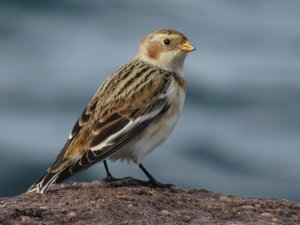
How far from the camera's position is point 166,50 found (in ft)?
28.7

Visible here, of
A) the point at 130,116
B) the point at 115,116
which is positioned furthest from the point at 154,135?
the point at 115,116

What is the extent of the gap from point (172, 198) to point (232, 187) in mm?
7389

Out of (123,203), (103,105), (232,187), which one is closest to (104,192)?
(123,203)

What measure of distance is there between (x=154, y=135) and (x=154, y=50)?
98cm

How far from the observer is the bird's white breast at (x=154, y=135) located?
26.1 ft

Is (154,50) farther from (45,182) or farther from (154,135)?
(45,182)

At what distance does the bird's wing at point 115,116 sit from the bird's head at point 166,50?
169mm

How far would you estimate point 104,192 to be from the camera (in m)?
7.32

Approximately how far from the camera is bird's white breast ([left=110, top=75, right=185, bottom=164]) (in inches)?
313

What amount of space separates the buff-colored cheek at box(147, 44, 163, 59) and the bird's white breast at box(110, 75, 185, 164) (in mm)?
467

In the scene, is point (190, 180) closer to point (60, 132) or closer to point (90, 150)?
point (60, 132)

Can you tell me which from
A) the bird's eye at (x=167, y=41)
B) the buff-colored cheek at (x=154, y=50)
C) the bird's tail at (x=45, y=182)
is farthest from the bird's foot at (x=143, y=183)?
the bird's eye at (x=167, y=41)

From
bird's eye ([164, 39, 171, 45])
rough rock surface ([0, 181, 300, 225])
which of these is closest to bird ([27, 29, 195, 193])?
bird's eye ([164, 39, 171, 45])

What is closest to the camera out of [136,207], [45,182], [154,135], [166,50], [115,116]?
[136,207]
